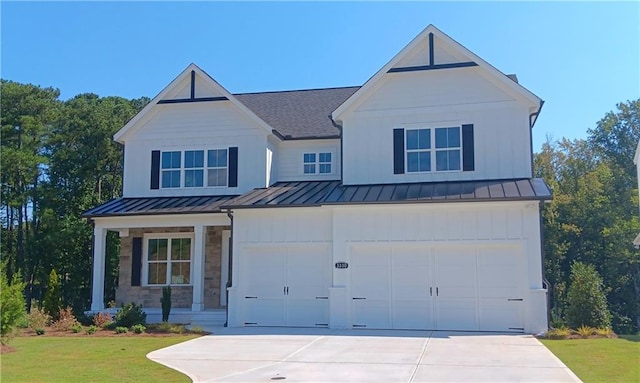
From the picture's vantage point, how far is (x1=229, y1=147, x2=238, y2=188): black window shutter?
22859 mm

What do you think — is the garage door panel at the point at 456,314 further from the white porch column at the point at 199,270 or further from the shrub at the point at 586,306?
the white porch column at the point at 199,270

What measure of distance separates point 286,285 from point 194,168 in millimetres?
6575

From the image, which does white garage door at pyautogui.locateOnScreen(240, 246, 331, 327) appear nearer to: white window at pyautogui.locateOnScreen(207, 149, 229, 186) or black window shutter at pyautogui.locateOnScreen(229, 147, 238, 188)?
black window shutter at pyautogui.locateOnScreen(229, 147, 238, 188)

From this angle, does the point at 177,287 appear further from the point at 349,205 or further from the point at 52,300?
the point at 349,205

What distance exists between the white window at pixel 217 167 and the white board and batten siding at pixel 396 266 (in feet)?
12.4

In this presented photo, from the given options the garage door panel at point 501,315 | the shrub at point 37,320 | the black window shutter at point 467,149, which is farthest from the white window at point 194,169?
the garage door panel at point 501,315

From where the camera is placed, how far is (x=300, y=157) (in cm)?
2373

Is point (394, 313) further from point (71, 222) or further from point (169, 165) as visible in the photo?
point (71, 222)

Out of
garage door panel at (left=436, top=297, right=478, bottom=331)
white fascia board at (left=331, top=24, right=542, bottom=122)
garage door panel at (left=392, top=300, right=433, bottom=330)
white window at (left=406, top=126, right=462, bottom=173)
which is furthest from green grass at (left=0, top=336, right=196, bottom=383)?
white fascia board at (left=331, top=24, right=542, bottom=122)

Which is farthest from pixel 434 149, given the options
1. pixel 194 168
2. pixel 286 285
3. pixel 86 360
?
pixel 86 360

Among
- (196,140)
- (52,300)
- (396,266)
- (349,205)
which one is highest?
(196,140)

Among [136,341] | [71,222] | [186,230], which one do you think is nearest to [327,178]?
[186,230]

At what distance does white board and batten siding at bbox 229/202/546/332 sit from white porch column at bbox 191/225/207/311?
2034mm

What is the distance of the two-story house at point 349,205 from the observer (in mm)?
17812
